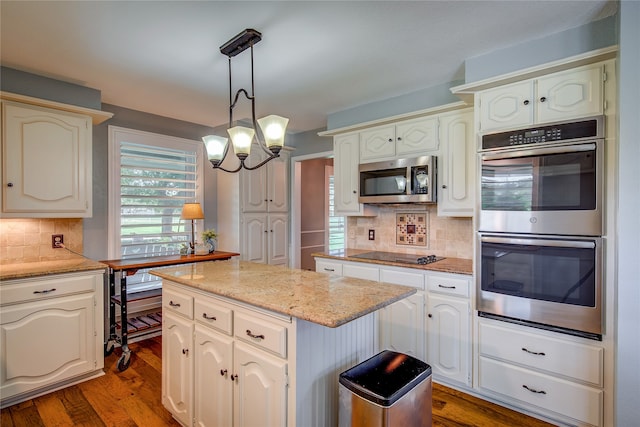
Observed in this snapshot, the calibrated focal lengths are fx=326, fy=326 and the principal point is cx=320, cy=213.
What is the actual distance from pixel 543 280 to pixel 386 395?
1394 millimetres

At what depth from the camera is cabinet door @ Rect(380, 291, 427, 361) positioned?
263 cm

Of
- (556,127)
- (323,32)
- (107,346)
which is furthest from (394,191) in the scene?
(107,346)

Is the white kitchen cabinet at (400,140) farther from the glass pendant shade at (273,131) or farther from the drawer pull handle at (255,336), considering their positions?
the drawer pull handle at (255,336)

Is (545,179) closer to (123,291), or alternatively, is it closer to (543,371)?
(543,371)

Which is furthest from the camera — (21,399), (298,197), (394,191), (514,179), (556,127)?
(298,197)

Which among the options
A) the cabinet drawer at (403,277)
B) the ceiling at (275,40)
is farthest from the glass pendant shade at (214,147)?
the cabinet drawer at (403,277)

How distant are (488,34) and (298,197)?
3046 millimetres

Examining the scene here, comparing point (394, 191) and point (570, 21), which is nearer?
point (570, 21)

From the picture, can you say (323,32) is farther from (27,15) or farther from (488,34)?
(27,15)

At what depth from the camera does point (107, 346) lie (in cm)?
306

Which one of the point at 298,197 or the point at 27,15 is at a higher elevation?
the point at 27,15

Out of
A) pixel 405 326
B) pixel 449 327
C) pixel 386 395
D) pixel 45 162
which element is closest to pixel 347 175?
pixel 405 326

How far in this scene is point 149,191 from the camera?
3611mm

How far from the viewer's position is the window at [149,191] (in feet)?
11.1
